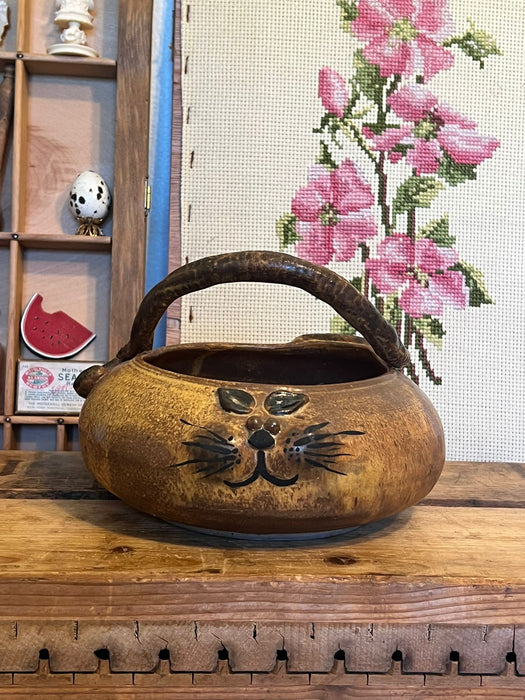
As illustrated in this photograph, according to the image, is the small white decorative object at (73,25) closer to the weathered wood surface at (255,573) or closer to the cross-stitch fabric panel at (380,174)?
the cross-stitch fabric panel at (380,174)

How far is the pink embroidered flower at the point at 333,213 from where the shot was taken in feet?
3.12

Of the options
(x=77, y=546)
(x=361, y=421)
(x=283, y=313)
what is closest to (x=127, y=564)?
(x=77, y=546)

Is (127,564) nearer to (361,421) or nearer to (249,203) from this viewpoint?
(361,421)

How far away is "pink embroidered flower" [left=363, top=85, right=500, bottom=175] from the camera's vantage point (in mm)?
955

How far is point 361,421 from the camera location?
0.51 m

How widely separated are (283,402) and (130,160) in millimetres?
562

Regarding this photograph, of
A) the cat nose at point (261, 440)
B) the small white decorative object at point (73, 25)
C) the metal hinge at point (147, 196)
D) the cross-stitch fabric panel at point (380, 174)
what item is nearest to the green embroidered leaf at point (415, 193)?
the cross-stitch fabric panel at point (380, 174)

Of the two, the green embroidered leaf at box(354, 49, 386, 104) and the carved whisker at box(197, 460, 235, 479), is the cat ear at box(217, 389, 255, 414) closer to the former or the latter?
the carved whisker at box(197, 460, 235, 479)

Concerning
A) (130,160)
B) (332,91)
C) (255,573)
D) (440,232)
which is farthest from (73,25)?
(255,573)

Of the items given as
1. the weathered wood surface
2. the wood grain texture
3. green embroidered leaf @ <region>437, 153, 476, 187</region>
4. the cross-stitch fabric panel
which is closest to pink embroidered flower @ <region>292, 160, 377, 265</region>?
the cross-stitch fabric panel

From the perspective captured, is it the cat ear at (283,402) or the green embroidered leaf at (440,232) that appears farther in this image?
the green embroidered leaf at (440,232)

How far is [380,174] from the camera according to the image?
96 centimetres

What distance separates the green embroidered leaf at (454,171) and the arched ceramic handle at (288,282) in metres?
0.46

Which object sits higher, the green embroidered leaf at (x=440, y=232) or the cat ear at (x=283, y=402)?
the green embroidered leaf at (x=440, y=232)
